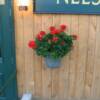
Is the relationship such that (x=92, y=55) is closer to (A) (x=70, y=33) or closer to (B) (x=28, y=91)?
(A) (x=70, y=33)

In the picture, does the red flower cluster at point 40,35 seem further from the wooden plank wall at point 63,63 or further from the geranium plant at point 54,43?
the wooden plank wall at point 63,63

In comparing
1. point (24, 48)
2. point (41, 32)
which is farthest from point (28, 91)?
point (41, 32)

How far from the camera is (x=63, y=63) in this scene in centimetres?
321

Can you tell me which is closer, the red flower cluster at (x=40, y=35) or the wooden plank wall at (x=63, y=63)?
the red flower cluster at (x=40, y=35)

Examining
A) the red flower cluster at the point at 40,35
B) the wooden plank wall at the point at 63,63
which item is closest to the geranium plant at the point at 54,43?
the red flower cluster at the point at 40,35

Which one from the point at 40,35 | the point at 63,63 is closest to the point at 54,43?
the point at 40,35

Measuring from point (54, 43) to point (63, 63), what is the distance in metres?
0.43

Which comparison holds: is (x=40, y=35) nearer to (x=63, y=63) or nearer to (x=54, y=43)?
(x=54, y=43)

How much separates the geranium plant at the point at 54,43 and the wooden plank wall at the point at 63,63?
0.19m

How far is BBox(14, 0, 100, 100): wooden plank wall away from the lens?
10.1 feet

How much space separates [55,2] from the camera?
3.04 metres

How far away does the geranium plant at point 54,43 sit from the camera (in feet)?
9.46

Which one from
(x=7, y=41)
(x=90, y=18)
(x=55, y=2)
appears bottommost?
(x=7, y=41)

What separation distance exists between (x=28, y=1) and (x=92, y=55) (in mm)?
1033
